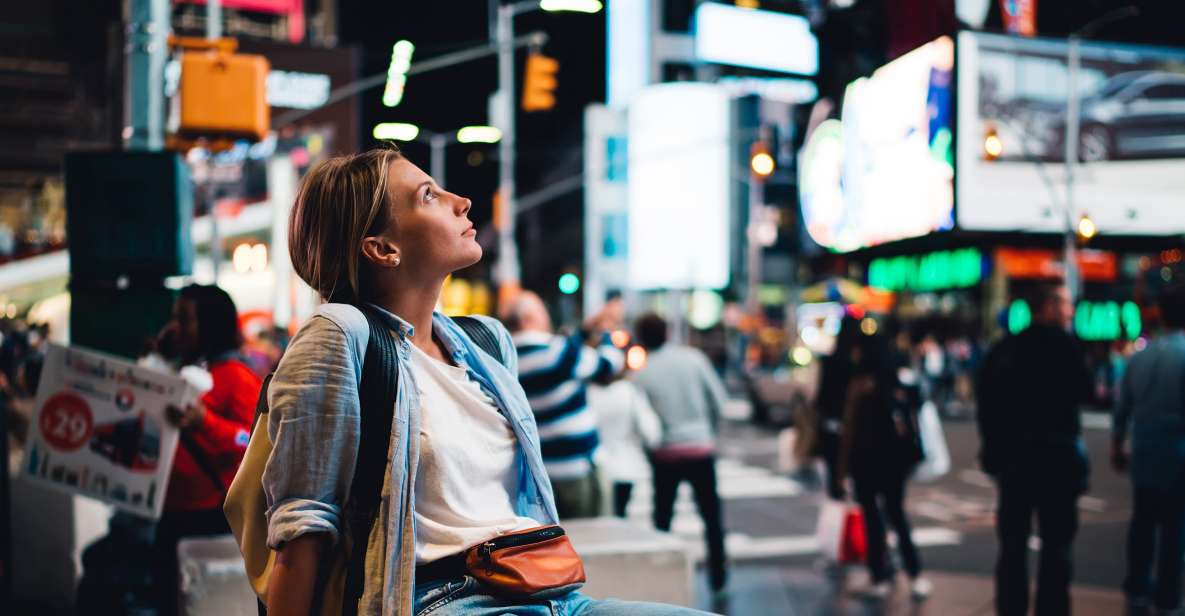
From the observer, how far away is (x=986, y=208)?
2973cm

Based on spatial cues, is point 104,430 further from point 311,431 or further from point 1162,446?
point 1162,446

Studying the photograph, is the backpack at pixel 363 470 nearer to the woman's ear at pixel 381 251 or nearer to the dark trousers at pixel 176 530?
the woman's ear at pixel 381 251

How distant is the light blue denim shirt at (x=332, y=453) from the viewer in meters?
1.96

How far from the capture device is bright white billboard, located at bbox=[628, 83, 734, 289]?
5688 centimetres

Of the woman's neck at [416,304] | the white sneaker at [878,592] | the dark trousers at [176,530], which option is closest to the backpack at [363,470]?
the woman's neck at [416,304]

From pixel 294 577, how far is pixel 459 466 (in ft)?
1.25

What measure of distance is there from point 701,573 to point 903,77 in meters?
22.6

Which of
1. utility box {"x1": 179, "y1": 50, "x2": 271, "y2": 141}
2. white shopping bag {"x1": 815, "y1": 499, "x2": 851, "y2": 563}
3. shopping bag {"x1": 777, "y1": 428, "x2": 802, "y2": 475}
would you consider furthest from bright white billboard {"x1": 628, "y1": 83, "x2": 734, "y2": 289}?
utility box {"x1": 179, "y1": 50, "x2": 271, "y2": 141}

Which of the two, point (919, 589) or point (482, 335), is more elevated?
point (482, 335)

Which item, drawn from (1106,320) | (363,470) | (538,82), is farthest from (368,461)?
(1106,320)

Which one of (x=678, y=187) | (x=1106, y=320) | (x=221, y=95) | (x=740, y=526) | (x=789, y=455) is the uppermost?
(x=678, y=187)

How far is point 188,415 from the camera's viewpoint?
4.10 m

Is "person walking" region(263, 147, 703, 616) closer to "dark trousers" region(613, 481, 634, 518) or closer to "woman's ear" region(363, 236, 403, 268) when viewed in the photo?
"woman's ear" region(363, 236, 403, 268)

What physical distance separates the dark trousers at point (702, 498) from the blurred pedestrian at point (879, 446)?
1019 mm
